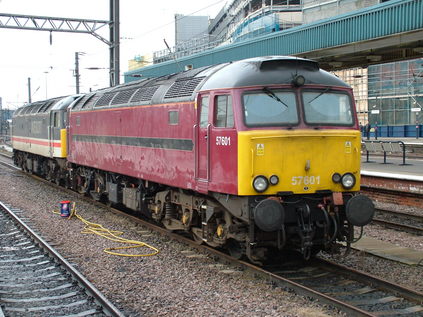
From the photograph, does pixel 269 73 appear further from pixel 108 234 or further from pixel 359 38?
pixel 359 38

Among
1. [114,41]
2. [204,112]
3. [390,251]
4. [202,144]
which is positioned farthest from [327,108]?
[114,41]

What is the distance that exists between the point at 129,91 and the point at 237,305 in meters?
7.59

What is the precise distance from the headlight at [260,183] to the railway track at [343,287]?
4.33 ft

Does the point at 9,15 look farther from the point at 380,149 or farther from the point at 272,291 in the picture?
the point at 272,291

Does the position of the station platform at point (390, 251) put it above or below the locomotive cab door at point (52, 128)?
below

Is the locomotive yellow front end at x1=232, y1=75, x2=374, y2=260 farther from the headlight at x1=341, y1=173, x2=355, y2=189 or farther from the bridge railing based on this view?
the bridge railing

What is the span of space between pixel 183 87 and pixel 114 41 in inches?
585

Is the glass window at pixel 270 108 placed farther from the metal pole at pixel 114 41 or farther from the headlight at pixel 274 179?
the metal pole at pixel 114 41

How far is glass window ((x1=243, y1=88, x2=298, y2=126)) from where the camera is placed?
8.20 meters

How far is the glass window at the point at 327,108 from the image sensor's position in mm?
8477

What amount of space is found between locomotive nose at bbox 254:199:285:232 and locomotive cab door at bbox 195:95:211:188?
4.97 feet

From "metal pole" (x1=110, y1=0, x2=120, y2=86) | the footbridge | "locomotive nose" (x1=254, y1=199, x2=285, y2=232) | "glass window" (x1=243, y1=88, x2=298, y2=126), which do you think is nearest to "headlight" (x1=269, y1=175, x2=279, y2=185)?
"locomotive nose" (x1=254, y1=199, x2=285, y2=232)

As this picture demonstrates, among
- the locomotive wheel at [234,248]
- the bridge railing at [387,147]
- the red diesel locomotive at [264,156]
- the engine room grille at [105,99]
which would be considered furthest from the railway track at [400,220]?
the bridge railing at [387,147]

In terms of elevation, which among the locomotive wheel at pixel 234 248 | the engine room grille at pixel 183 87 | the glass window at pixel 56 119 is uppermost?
the engine room grille at pixel 183 87
